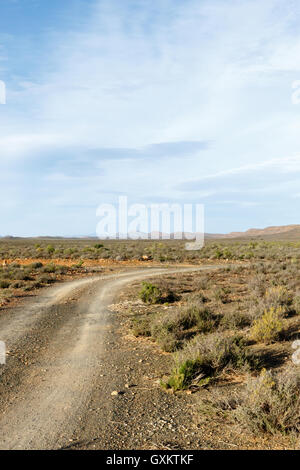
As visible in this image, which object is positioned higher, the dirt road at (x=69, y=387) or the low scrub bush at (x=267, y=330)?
the low scrub bush at (x=267, y=330)

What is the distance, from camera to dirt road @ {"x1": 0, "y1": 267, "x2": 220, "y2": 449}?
4.97 m

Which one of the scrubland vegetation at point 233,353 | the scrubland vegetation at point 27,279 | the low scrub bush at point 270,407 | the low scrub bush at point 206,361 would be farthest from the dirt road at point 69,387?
the scrubland vegetation at point 27,279

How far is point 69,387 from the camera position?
6.59 metres

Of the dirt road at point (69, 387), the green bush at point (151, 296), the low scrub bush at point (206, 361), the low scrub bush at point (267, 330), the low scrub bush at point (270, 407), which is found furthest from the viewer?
the green bush at point (151, 296)

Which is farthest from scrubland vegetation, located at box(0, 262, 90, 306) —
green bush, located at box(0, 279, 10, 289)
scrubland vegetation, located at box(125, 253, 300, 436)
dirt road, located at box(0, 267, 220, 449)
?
scrubland vegetation, located at box(125, 253, 300, 436)

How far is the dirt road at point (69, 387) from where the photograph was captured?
4.97 metres

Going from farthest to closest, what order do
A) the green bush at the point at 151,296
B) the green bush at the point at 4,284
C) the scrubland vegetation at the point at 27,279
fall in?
the green bush at the point at 4,284 < the scrubland vegetation at the point at 27,279 < the green bush at the point at 151,296

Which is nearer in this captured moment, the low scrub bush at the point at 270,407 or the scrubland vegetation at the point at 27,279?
the low scrub bush at the point at 270,407

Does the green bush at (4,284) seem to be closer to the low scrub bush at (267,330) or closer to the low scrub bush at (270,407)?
the low scrub bush at (267,330)

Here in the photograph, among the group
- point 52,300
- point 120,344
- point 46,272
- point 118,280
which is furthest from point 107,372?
point 46,272

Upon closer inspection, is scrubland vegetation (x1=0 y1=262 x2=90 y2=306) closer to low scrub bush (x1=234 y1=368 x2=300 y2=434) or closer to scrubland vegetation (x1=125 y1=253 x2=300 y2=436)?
scrubland vegetation (x1=125 y1=253 x2=300 y2=436)

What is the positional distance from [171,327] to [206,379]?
351 cm

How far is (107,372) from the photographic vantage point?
7363 mm
